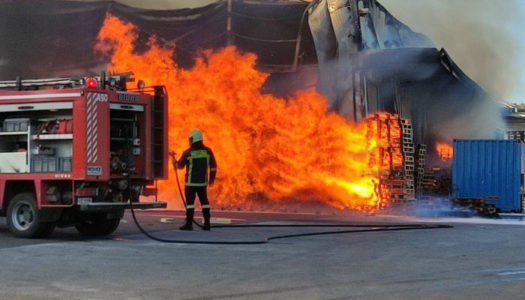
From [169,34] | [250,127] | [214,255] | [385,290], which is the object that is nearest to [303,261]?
[214,255]

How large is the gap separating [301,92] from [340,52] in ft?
5.36

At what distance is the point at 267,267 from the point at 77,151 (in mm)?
4200

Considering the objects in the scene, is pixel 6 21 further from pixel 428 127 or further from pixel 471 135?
pixel 471 135

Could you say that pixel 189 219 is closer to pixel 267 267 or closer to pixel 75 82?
pixel 75 82

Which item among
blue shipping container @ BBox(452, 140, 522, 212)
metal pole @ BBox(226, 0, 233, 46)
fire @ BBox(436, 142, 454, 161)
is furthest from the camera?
fire @ BBox(436, 142, 454, 161)

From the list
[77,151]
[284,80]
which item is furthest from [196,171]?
[284,80]

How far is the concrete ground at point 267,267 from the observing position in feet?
23.5

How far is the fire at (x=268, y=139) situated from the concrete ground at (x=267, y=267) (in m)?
6.50

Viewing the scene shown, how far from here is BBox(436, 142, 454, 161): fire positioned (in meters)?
25.9

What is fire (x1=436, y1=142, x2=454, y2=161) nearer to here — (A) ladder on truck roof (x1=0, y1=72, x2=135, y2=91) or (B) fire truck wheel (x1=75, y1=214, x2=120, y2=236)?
(B) fire truck wheel (x1=75, y1=214, x2=120, y2=236)

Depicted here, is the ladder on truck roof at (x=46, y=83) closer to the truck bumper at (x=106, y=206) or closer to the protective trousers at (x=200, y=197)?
the truck bumper at (x=106, y=206)

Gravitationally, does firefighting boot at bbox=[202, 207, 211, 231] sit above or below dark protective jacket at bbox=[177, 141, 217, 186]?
below

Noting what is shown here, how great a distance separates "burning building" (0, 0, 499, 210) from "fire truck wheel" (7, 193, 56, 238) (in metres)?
8.38

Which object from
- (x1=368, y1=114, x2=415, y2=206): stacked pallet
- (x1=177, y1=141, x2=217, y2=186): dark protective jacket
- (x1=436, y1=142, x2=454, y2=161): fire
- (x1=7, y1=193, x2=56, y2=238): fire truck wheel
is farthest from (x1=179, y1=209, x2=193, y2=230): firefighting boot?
(x1=436, y1=142, x2=454, y2=161): fire
